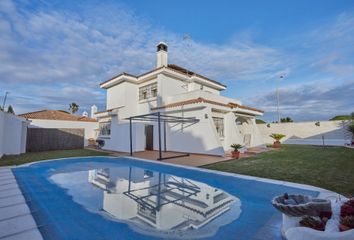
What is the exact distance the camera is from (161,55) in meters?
24.0

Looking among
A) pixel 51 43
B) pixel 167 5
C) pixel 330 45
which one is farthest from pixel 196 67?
pixel 51 43

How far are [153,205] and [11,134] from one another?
18749 mm

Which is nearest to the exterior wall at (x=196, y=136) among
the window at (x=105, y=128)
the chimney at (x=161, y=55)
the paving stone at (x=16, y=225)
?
the chimney at (x=161, y=55)

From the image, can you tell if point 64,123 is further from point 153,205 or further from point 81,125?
point 153,205

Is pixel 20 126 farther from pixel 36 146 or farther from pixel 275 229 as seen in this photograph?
pixel 275 229

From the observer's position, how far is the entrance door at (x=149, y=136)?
22.8 meters

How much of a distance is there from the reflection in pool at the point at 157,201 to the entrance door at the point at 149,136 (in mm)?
11683

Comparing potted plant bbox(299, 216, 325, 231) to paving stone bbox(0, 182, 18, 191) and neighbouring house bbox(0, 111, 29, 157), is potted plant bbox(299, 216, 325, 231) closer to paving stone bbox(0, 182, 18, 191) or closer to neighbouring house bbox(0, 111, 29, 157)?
paving stone bbox(0, 182, 18, 191)

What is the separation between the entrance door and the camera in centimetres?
2275

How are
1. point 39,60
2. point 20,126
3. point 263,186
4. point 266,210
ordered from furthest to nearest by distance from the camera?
point 39,60
point 20,126
point 263,186
point 266,210

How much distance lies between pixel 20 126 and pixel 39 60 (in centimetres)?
805

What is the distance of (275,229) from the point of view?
4.63 m

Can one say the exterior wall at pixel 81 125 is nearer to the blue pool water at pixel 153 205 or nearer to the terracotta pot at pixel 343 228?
the blue pool water at pixel 153 205

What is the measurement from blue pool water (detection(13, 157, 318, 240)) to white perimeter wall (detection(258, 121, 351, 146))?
27.0 metres
